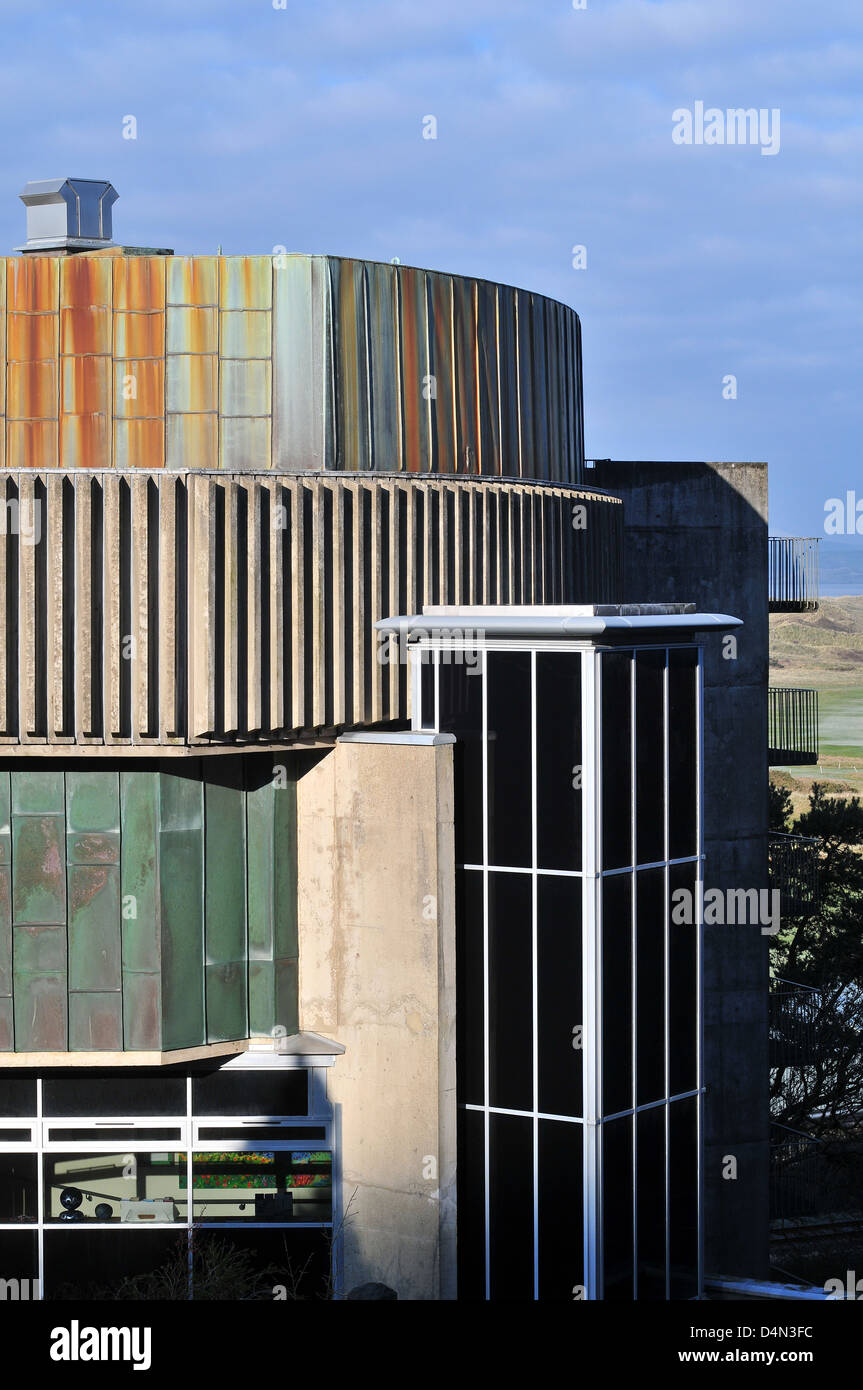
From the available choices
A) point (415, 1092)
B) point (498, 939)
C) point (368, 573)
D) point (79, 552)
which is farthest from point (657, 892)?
point (79, 552)

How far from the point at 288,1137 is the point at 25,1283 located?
3.92 m

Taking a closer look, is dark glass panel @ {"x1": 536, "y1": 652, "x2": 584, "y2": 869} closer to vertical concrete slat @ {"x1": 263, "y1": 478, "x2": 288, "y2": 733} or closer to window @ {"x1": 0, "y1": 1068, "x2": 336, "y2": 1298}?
vertical concrete slat @ {"x1": 263, "y1": 478, "x2": 288, "y2": 733}

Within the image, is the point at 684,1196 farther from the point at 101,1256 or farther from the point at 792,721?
the point at 792,721

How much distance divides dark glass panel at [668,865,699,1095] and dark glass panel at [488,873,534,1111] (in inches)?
77.0

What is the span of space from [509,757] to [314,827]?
9.57 feet

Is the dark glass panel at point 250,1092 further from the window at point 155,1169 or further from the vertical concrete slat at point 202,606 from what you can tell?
the vertical concrete slat at point 202,606

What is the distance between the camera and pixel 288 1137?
21281 mm

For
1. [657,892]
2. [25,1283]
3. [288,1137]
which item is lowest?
[25,1283]

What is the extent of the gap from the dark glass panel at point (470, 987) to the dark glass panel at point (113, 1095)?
3816 mm

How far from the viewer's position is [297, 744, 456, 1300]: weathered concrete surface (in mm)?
20266

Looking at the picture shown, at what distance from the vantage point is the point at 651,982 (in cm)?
2045

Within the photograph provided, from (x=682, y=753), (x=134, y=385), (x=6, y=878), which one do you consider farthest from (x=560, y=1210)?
(x=134, y=385)
